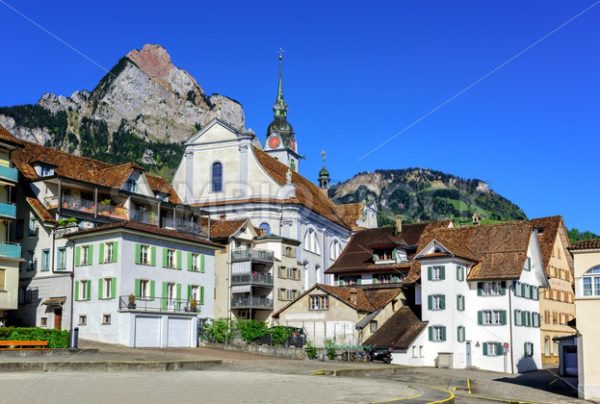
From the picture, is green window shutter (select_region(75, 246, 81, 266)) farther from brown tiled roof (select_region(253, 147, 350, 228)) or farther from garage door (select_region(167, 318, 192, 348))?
brown tiled roof (select_region(253, 147, 350, 228))

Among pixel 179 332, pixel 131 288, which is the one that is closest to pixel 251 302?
pixel 179 332

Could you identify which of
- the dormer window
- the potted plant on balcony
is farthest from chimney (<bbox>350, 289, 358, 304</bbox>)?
the potted plant on balcony

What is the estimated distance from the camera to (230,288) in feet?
243

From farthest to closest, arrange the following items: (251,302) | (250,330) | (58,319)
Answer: (251,302) → (250,330) → (58,319)

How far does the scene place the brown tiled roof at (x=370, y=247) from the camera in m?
78.8

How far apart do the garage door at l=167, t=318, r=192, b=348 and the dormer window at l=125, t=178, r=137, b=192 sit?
50.4 ft

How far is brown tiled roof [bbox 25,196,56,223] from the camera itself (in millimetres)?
59125

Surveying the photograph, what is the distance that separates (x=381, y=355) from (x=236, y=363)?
19134 mm

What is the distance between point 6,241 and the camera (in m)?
57.8

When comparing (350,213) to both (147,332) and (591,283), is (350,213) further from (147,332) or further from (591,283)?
(591,283)

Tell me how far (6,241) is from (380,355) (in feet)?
95.0

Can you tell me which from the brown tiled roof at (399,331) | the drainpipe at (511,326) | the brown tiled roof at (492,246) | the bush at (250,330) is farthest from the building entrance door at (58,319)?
the drainpipe at (511,326)

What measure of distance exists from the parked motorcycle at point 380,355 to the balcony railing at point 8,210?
1104 inches

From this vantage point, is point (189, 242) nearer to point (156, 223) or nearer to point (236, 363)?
point (156, 223)
